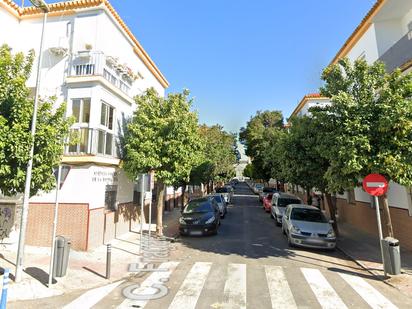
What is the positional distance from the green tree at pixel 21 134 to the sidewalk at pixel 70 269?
7.49ft

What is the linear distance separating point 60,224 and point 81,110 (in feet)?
14.9

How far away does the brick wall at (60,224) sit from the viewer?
10.7 meters

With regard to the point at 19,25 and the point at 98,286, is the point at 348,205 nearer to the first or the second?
the point at 98,286

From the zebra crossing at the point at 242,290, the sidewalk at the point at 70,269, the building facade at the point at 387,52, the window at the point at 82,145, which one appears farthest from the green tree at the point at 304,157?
the window at the point at 82,145

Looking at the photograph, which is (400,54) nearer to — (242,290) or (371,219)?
(371,219)

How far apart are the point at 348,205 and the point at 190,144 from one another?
38.2 ft

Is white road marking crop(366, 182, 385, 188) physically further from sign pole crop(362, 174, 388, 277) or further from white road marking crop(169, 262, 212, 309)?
white road marking crop(169, 262, 212, 309)

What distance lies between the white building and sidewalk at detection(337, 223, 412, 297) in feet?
31.6

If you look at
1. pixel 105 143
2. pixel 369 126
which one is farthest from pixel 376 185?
pixel 105 143

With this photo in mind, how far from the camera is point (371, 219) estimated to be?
14.8m

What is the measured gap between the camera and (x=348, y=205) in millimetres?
18219

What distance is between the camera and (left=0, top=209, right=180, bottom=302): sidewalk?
6.77 metres

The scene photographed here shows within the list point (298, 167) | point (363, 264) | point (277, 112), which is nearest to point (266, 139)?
point (277, 112)

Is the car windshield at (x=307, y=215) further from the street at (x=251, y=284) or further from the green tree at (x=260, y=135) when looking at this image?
the green tree at (x=260, y=135)
